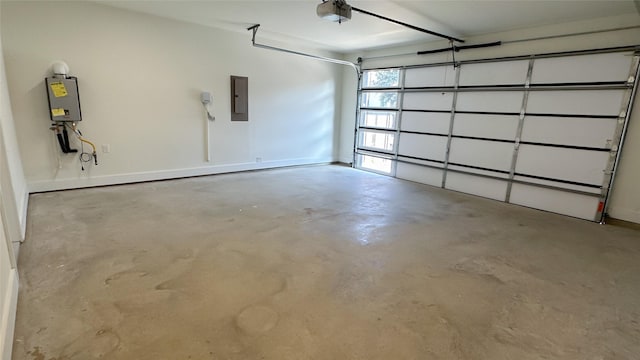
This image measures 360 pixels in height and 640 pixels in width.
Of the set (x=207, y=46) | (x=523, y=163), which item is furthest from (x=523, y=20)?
(x=207, y=46)

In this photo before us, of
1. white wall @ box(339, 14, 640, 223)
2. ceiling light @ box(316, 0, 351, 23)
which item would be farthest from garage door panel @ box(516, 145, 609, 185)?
ceiling light @ box(316, 0, 351, 23)

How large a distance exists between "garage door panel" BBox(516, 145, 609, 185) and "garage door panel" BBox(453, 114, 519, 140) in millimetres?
324

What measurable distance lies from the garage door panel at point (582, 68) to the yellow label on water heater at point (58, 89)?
635 cm

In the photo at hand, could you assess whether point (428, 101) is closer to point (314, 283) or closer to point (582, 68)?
point (582, 68)

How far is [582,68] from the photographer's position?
4.18 m

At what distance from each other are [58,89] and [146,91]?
42.8 inches

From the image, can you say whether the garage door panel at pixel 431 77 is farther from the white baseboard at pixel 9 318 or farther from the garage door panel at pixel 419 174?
the white baseboard at pixel 9 318

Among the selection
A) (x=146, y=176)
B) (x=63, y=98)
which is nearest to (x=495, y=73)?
(x=146, y=176)

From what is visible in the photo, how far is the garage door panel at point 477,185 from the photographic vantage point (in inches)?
202

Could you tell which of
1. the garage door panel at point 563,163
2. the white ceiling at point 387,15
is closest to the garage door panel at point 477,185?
the garage door panel at point 563,163

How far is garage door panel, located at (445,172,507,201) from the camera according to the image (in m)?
5.12

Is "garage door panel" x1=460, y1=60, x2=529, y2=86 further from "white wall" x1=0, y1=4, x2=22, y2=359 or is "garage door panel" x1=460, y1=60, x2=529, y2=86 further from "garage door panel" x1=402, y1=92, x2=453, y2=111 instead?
"white wall" x1=0, y1=4, x2=22, y2=359

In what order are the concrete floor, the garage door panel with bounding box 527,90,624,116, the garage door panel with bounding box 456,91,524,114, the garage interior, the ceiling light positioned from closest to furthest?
the concrete floor < the garage interior < the ceiling light < the garage door panel with bounding box 527,90,624,116 < the garage door panel with bounding box 456,91,524,114

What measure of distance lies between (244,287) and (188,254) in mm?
766
